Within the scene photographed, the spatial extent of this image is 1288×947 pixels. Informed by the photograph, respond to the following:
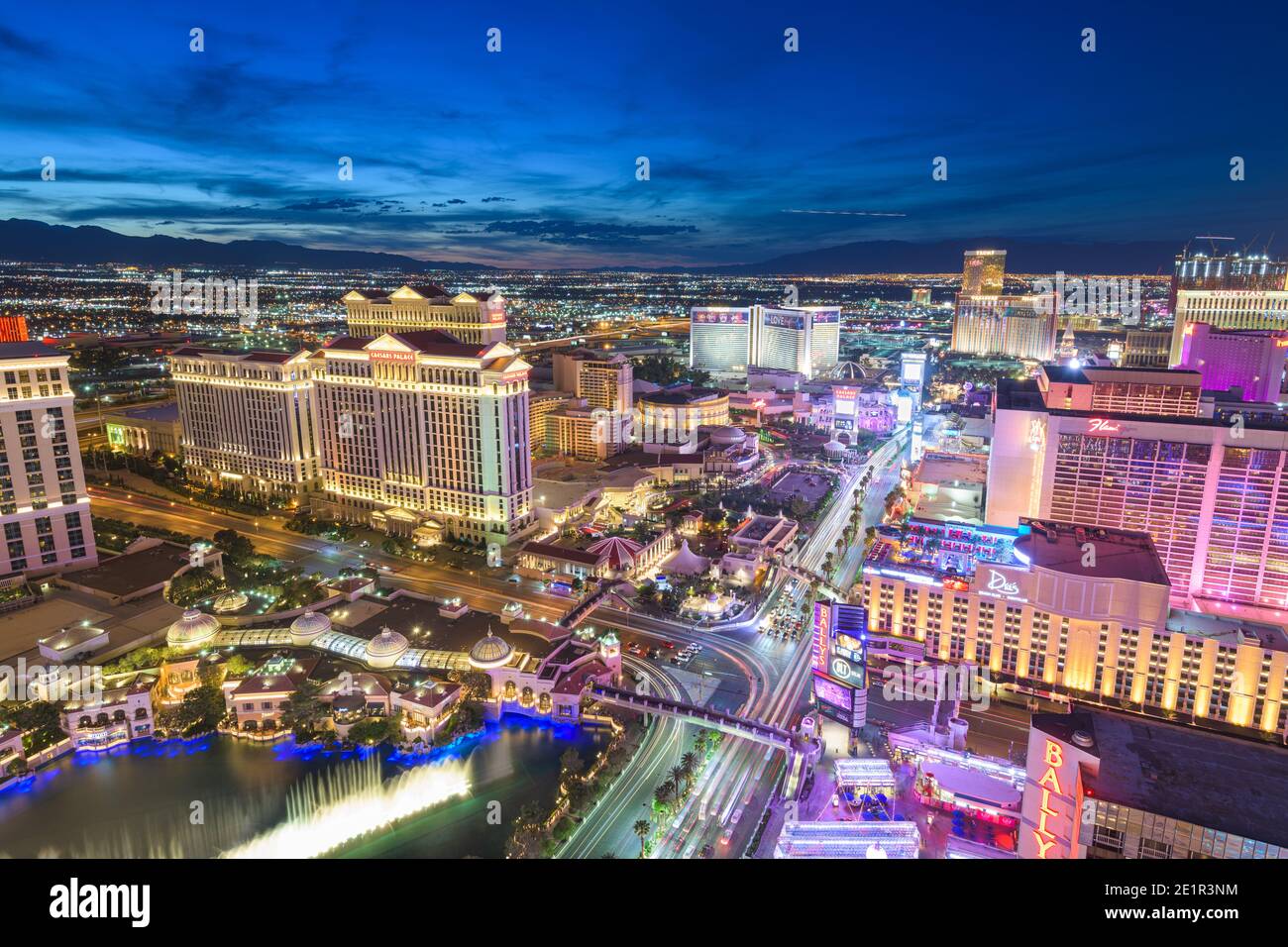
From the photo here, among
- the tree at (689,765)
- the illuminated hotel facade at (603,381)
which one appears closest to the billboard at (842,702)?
the tree at (689,765)

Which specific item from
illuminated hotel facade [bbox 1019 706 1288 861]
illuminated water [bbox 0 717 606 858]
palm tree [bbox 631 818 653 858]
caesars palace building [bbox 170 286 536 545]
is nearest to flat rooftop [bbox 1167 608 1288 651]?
illuminated hotel facade [bbox 1019 706 1288 861]

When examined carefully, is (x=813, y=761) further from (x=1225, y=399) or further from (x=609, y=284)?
(x=609, y=284)

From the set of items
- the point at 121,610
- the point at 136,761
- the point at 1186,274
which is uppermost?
the point at 1186,274

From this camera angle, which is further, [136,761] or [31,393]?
[31,393]

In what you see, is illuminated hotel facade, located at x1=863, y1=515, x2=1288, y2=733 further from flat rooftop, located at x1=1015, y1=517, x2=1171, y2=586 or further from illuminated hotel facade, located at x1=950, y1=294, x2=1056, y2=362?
illuminated hotel facade, located at x1=950, y1=294, x2=1056, y2=362

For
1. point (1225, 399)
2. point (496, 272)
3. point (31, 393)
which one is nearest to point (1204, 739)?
point (1225, 399)

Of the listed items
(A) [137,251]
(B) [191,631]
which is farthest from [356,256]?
(B) [191,631]
